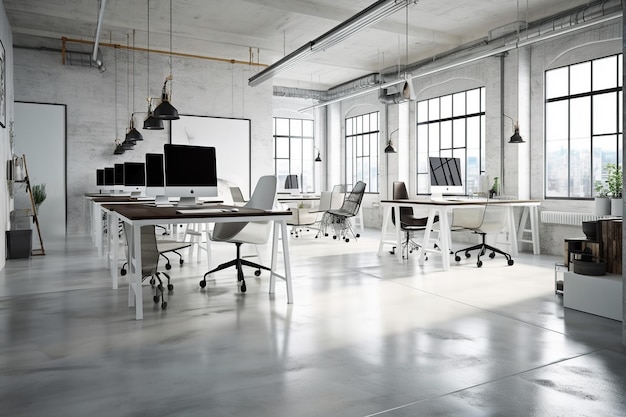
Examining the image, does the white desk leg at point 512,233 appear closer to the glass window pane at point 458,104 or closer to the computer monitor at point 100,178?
the glass window pane at point 458,104

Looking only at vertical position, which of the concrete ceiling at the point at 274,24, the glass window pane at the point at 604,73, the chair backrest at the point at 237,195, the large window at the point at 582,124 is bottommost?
the chair backrest at the point at 237,195

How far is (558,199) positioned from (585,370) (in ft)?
19.2

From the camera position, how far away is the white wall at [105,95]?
992 centimetres

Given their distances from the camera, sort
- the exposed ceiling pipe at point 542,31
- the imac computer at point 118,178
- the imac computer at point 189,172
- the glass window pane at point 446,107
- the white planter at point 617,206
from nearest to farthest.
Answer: the imac computer at point 189,172, the white planter at point 617,206, the exposed ceiling pipe at point 542,31, the imac computer at point 118,178, the glass window pane at point 446,107

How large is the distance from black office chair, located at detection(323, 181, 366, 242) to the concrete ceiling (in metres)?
2.87

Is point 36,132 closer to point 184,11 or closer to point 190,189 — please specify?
point 184,11

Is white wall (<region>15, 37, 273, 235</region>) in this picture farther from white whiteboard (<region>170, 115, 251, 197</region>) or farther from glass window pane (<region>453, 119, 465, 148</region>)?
glass window pane (<region>453, 119, 465, 148</region>)

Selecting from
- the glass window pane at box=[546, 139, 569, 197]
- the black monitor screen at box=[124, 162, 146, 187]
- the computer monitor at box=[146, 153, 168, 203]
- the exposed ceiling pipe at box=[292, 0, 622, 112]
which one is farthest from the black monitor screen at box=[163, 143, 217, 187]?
the glass window pane at box=[546, 139, 569, 197]

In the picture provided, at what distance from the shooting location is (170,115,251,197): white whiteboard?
36.4ft

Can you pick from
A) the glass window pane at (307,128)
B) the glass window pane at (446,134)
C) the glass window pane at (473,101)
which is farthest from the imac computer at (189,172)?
the glass window pane at (307,128)

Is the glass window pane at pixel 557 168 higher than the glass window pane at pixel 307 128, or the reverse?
the glass window pane at pixel 307 128

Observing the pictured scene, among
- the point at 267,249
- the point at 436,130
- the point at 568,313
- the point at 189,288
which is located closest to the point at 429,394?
the point at 568,313

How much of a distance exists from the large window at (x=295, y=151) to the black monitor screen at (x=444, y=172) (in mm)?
7363

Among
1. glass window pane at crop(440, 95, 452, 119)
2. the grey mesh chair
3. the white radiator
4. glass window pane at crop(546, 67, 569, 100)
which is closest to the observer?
the grey mesh chair
